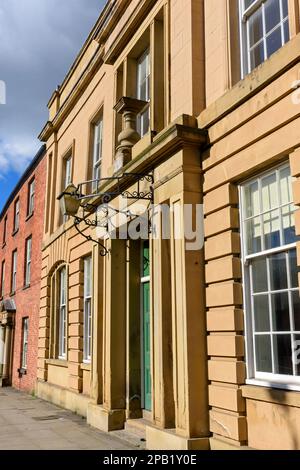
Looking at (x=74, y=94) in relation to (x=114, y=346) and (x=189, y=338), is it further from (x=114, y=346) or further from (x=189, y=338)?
(x=189, y=338)

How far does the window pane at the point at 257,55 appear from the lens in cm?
679

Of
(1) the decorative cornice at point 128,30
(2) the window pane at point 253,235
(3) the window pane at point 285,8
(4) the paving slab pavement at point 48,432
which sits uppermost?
(1) the decorative cornice at point 128,30

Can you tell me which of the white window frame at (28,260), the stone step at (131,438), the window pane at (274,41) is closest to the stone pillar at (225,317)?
the stone step at (131,438)

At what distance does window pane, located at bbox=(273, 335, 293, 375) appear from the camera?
18.2 feet

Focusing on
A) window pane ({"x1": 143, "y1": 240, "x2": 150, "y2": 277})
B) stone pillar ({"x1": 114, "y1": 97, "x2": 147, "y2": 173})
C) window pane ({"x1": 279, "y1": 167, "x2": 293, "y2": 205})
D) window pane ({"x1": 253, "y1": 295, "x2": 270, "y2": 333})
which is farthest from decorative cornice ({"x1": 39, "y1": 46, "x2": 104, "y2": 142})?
window pane ({"x1": 253, "y1": 295, "x2": 270, "y2": 333})

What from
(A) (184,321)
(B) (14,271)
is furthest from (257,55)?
(B) (14,271)

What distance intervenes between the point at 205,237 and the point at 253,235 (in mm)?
850

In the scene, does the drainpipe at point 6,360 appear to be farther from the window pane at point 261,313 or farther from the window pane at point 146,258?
the window pane at point 261,313

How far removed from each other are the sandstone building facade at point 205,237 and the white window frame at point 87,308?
1.15m

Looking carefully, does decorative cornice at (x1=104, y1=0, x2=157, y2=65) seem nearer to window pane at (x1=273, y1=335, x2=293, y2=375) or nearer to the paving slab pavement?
window pane at (x1=273, y1=335, x2=293, y2=375)

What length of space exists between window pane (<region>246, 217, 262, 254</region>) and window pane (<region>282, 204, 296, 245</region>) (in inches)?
18.1

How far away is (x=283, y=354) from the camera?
5.64m

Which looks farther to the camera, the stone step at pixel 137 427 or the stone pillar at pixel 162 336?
the stone step at pixel 137 427

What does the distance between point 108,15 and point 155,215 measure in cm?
666
